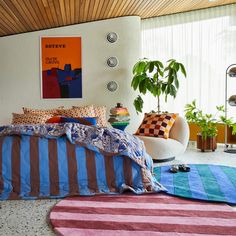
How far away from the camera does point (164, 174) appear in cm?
362

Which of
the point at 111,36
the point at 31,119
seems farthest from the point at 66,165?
the point at 111,36

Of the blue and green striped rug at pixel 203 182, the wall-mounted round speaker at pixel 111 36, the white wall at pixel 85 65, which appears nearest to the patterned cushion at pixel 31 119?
the white wall at pixel 85 65

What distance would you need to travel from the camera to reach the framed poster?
5688 millimetres

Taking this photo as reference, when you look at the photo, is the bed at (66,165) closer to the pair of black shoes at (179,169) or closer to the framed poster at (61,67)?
the pair of black shoes at (179,169)

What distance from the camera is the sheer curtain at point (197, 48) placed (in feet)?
18.3

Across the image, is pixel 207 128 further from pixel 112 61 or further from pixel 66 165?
pixel 66 165

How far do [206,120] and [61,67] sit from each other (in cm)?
265

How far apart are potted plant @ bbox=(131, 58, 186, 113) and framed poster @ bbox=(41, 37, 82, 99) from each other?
1.06 m

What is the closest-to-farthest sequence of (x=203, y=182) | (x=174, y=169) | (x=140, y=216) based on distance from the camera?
(x=140, y=216)
(x=203, y=182)
(x=174, y=169)

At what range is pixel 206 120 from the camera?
525 centimetres

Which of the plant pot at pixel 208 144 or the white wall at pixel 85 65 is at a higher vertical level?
the white wall at pixel 85 65

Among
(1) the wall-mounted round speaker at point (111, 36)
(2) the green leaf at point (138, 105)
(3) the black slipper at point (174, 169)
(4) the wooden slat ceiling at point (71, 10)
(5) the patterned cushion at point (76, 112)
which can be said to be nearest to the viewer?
(3) the black slipper at point (174, 169)

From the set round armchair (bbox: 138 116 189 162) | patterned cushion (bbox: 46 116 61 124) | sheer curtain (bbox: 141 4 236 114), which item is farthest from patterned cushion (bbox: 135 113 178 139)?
sheer curtain (bbox: 141 4 236 114)

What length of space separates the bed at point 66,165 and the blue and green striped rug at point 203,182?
0.25m
